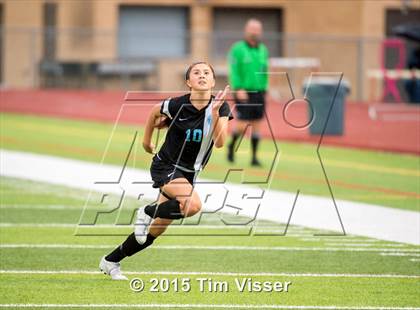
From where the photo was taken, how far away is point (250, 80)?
20172 mm

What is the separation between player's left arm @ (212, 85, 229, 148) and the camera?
9.59 metres

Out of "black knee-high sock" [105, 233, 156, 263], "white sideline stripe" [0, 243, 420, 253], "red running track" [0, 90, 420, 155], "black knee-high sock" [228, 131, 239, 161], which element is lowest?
"red running track" [0, 90, 420, 155]

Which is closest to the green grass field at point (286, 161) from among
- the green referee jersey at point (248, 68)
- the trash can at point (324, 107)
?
the trash can at point (324, 107)

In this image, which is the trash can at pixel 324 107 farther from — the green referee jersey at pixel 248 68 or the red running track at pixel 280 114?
the green referee jersey at pixel 248 68

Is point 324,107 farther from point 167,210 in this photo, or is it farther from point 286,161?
point 167,210

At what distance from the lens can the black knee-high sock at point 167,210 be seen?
9.60 meters

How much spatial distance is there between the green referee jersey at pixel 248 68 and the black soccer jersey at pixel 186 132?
10190 mm

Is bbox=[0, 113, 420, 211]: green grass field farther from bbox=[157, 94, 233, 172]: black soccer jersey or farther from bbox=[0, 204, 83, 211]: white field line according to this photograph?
bbox=[157, 94, 233, 172]: black soccer jersey

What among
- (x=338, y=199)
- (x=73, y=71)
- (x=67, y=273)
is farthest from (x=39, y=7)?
(x=67, y=273)

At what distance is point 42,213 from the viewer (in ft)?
46.7

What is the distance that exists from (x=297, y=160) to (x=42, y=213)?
8.26m

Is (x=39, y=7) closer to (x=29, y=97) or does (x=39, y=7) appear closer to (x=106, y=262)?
(x=29, y=97)

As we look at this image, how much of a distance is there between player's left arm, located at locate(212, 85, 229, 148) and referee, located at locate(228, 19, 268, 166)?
10.1 metres

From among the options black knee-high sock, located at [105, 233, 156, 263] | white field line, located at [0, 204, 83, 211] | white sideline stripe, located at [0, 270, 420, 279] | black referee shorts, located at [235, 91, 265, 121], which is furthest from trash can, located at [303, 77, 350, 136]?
black knee-high sock, located at [105, 233, 156, 263]
